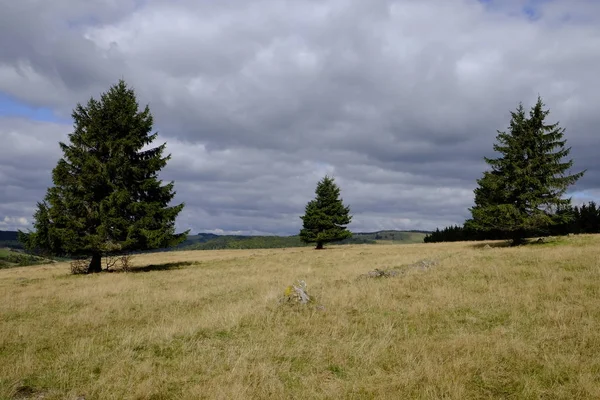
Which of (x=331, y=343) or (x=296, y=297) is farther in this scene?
(x=296, y=297)

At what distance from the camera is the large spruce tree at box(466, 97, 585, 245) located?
31.8 meters

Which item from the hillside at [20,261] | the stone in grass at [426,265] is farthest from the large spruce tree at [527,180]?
the hillside at [20,261]

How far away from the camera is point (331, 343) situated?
27.2ft

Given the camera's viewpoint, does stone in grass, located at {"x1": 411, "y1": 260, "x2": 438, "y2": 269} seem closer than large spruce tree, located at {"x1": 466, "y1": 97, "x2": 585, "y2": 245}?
Yes

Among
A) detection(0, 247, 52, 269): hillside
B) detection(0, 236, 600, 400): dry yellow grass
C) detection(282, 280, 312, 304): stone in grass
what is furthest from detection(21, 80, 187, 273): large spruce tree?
detection(0, 247, 52, 269): hillside

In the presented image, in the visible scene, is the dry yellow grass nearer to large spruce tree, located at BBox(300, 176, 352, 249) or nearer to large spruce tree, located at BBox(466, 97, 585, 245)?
large spruce tree, located at BBox(466, 97, 585, 245)

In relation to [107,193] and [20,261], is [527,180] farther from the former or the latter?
[20,261]

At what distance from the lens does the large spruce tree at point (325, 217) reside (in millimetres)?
52500

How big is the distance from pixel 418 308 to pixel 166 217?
72.3 feet

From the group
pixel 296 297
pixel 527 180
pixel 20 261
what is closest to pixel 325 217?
pixel 527 180

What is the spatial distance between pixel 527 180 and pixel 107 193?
34.9 meters

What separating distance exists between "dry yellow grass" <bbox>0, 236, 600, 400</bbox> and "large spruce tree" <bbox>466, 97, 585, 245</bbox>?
61.0 feet

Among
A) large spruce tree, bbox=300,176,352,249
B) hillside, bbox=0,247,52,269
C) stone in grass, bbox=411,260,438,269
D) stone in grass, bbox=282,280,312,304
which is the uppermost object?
large spruce tree, bbox=300,176,352,249

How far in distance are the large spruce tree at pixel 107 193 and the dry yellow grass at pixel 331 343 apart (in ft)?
35.7
